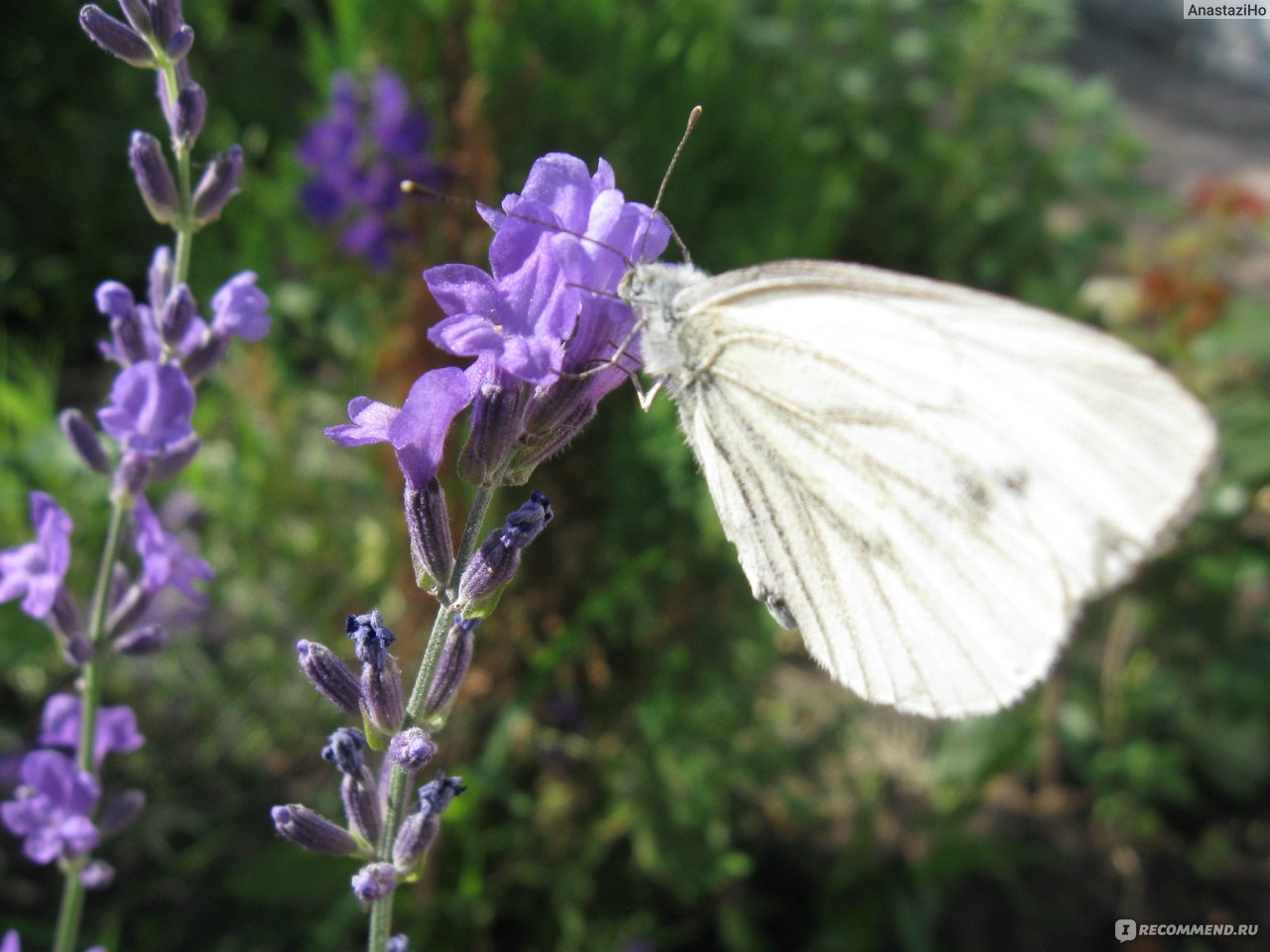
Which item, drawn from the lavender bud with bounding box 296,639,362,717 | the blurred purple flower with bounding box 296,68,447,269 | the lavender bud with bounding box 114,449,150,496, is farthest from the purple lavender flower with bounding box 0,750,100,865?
the blurred purple flower with bounding box 296,68,447,269

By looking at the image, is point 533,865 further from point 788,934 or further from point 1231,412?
point 1231,412

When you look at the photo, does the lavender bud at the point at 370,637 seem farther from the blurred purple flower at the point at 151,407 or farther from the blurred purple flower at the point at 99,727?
the blurred purple flower at the point at 99,727

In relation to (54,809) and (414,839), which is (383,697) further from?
(54,809)

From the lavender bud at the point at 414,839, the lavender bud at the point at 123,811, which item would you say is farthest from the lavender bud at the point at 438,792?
the lavender bud at the point at 123,811

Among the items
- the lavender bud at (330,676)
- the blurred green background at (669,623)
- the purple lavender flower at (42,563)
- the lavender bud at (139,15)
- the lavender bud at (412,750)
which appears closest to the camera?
A: the lavender bud at (412,750)

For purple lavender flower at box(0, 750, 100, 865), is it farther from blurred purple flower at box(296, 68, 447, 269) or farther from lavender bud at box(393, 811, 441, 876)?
blurred purple flower at box(296, 68, 447, 269)

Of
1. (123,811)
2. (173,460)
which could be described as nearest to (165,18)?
(173,460)
